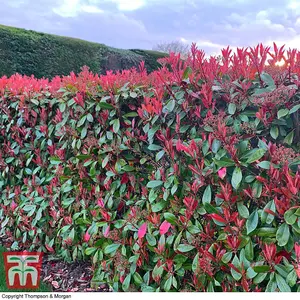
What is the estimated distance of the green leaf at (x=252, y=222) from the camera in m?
1.76

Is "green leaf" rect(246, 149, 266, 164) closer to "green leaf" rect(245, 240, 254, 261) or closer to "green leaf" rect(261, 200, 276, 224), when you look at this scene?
"green leaf" rect(261, 200, 276, 224)

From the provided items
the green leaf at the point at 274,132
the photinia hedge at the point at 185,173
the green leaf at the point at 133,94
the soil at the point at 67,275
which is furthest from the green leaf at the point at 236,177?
the soil at the point at 67,275

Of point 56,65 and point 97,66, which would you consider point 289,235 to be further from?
point 97,66

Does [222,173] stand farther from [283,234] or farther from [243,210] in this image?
[283,234]

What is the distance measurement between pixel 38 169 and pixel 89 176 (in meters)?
0.80

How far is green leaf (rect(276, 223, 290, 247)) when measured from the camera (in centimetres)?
166

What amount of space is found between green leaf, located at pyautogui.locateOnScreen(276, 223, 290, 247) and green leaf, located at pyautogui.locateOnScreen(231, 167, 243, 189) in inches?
11.3

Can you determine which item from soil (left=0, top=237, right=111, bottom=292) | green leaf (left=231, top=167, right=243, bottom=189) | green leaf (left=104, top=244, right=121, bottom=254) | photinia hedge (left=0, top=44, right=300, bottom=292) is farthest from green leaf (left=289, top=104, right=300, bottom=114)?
soil (left=0, top=237, right=111, bottom=292)

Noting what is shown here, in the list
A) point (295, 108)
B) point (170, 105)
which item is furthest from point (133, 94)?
point (295, 108)

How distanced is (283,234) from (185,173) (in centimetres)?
67

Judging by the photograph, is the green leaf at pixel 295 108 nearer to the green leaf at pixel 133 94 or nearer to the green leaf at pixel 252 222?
the green leaf at pixel 252 222

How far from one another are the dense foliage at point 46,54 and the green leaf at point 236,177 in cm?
822

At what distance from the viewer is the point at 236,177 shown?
1.78 metres

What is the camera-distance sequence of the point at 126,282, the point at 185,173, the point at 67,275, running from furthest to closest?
the point at 67,275 < the point at 126,282 < the point at 185,173
